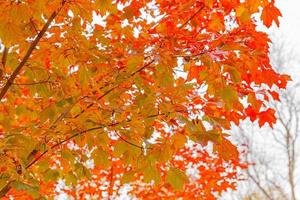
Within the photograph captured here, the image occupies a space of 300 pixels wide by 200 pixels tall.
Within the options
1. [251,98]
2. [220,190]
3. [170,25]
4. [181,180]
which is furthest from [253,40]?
[220,190]

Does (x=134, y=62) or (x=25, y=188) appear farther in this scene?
(x=134, y=62)

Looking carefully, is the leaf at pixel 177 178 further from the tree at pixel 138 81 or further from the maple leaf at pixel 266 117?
the maple leaf at pixel 266 117

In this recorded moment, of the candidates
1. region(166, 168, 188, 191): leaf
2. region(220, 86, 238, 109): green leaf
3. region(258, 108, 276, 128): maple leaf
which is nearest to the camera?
region(220, 86, 238, 109): green leaf

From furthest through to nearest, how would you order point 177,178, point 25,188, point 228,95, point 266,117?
point 266,117, point 177,178, point 228,95, point 25,188

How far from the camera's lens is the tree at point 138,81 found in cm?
249

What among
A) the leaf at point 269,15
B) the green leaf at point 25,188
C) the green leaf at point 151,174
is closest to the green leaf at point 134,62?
the green leaf at point 151,174

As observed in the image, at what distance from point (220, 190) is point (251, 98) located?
13.6ft

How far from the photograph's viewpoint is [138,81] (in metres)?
2.69

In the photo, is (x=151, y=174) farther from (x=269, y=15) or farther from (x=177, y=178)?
(x=269, y=15)

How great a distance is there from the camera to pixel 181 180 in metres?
2.79

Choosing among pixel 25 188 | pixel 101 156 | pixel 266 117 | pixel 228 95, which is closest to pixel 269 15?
pixel 228 95

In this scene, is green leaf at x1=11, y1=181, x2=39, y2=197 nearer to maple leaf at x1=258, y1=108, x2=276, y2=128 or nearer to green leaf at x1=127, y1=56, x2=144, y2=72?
green leaf at x1=127, y1=56, x2=144, y2=72

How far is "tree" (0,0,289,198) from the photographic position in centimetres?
249

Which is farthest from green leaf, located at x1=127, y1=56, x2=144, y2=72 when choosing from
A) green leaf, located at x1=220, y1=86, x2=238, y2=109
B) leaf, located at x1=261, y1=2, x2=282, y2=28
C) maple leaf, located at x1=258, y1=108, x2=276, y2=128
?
maple leaf, located at x1=258, y1=108, x2=276, y2=128
